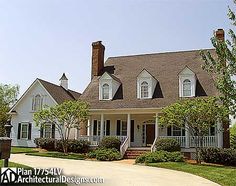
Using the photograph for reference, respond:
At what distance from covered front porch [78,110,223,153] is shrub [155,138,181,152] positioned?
5.35ft

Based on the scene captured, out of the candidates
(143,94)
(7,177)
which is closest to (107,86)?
(143,94)

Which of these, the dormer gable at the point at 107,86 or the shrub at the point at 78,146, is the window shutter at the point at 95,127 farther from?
the shrub at the point at 78,146

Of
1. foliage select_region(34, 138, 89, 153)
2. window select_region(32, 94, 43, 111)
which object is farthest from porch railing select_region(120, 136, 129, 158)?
window select_region(32, 94, 43, 111)

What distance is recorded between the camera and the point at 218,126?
2441 centimetres

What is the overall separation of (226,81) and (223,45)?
1676mm

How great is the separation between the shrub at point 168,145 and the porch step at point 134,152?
141cm

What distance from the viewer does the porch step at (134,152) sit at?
24.7 metres

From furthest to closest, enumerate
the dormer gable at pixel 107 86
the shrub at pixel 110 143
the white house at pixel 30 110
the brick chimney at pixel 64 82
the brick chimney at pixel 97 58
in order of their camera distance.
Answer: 1. the brick chimney at pixel 64 82
2. the white house at pixel 30 110
3. the brick chimney at pixel 97 58
4. the dormer gable at pixel 107 86
5. the shrub at pixel 110 143

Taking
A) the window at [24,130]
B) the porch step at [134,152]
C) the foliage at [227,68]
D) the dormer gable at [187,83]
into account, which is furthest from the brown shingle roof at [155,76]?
the foliage at [227,68]

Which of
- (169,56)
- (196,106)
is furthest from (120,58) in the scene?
(196,106)

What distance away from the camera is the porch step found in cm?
2469

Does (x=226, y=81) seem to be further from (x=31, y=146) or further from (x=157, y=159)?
(x=31, y=146)

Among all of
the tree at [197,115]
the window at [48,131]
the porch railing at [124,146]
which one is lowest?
the porch railing at [124,146]

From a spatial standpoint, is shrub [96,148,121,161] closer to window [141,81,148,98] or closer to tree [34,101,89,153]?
tree [34,101,89,153]
